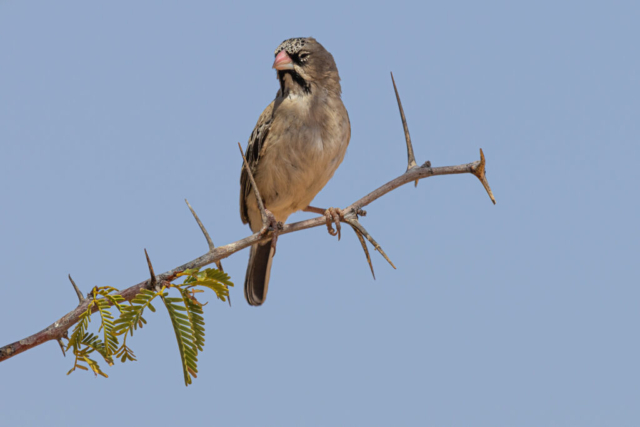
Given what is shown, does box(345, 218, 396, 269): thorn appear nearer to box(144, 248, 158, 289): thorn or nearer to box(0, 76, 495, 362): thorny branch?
box(0, 76, 495, 362): thorny branch

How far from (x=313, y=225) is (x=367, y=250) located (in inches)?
14.2

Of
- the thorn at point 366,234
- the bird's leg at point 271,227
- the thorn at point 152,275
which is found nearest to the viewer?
the thorn at point 152,275

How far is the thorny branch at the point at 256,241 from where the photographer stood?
8.68 feet

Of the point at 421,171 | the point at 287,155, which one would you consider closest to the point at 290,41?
the point at 287,155

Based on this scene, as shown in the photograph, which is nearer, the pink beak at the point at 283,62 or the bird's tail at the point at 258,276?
the pink beak at the point at 283,62

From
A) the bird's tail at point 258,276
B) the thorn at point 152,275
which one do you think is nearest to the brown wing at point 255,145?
the bird's tail at point 258,276

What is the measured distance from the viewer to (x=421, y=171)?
3.70 meters

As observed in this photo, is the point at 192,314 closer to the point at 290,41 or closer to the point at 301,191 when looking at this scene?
the point at 301,191

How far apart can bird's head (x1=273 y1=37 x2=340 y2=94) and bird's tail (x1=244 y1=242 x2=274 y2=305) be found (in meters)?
1.40

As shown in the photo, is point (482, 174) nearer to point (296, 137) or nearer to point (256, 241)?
point (256, 241)

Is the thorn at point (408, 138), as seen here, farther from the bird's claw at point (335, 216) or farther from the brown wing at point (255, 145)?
the brown wing at point (255, 145)

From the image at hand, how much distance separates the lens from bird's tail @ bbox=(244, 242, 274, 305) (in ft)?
17.3

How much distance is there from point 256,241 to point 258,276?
6.79 ft

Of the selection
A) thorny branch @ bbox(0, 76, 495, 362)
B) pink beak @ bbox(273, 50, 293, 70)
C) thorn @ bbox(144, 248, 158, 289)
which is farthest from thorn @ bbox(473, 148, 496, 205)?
pink beak @ bbox(273, 50, 293, 70)
